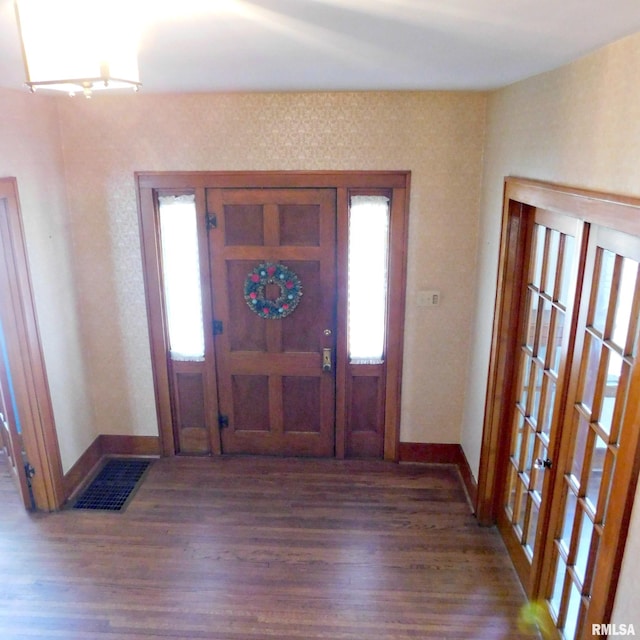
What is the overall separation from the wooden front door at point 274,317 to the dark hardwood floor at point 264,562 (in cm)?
32

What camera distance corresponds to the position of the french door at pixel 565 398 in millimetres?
1868

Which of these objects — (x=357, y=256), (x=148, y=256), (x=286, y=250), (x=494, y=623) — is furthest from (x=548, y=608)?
(x=148, y=256)

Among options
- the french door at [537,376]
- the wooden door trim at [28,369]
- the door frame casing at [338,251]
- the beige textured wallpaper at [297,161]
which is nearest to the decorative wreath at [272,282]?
the door frame casing at [338,251]

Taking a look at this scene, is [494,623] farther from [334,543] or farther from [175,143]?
[175,143]

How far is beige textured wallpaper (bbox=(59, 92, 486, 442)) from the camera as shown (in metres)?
3.40

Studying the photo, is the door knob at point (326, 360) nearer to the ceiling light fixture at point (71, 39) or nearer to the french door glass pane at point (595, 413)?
the french door glass pane at point (595, 413)

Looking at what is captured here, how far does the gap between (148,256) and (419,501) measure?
8.03 ft

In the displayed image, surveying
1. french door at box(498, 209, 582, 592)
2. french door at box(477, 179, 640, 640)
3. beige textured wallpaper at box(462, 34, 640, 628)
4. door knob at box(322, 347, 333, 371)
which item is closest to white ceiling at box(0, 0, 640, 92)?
beige textured wallpaper at box(462, 34, 640, 628)

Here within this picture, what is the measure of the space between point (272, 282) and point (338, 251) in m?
0.49

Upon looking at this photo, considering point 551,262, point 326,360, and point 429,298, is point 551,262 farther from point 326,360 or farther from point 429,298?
point 326,360

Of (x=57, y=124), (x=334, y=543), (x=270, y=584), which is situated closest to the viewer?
(x=270, y=584)

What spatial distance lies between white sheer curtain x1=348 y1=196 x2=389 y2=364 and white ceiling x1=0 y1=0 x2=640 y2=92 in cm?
96

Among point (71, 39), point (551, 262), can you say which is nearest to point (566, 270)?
point (551, 262)

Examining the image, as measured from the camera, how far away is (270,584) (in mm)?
2910
